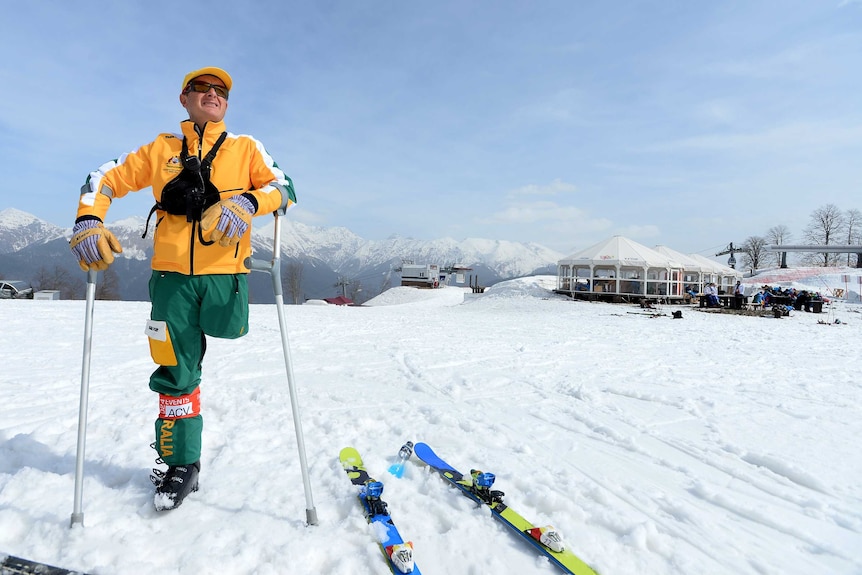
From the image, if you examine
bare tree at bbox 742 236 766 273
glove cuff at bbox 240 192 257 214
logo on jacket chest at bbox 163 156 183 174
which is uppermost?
bare tree at bbox 742 236 766 273

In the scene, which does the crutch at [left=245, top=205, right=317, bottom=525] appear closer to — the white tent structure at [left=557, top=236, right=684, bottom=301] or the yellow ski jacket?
the yellow ski jacket

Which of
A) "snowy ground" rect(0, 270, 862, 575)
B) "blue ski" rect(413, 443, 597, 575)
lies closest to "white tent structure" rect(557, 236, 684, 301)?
"snowy ground" rect(0, 270, 862, 575)

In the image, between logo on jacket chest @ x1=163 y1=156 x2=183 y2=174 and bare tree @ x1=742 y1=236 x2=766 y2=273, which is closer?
logo on jacket chest @ x1=163 y1=156 x2=183 y2=174

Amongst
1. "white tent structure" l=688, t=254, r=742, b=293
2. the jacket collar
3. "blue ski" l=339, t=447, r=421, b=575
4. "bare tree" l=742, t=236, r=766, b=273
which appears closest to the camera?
"blue ski" l=339, t=447, r=421, b=575

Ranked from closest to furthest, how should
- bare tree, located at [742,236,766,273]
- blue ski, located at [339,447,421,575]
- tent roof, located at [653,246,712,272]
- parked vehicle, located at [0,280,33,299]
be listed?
blue ski, located at [339,447,421,575] < parked vehicle, located at [0,280,33,299] < tent roof, located at [653,246,712,272] < bare tree, located at [742,236,766,273]

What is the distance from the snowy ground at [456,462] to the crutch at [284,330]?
141mm

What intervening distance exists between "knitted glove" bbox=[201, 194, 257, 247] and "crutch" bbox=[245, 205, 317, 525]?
22 centimetres

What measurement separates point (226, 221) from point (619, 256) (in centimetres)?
2531

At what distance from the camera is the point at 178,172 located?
2.26 m

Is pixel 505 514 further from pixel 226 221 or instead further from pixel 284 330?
pixel 226 221

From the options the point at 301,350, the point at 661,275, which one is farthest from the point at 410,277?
the point at 301,350

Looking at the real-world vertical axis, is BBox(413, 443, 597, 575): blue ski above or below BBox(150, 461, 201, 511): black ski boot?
below

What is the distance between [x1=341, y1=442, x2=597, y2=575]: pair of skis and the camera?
1840mm

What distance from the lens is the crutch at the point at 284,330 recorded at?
2.08 m
